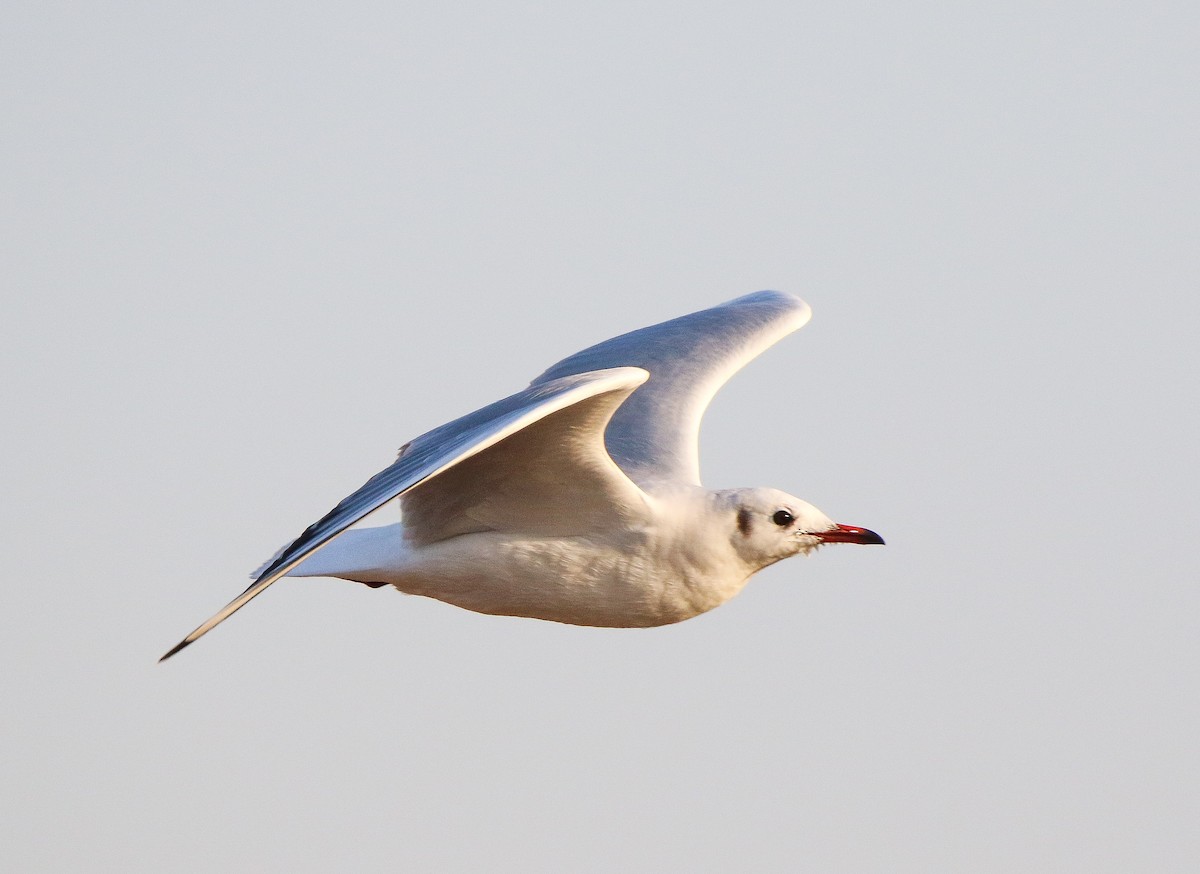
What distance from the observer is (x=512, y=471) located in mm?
8312

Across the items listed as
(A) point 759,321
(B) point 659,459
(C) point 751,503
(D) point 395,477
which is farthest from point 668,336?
(D) point 395,477

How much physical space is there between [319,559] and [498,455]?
1376 millimetres

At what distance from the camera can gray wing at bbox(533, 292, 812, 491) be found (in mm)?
10000

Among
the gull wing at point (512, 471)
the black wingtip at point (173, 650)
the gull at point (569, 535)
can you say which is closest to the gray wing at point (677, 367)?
the gull at point (569, 535)

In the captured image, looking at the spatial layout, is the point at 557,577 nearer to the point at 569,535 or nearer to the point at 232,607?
the point at 569,535

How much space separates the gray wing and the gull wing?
84cm

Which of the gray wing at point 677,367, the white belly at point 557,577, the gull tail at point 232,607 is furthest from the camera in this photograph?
the gray wing at point 677,367

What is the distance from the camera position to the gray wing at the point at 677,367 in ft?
32.8

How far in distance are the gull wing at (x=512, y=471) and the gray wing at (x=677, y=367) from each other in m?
0.84

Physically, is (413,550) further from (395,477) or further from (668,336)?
(668,336)

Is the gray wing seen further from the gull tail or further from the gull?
the gull tail

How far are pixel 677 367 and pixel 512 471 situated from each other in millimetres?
2990

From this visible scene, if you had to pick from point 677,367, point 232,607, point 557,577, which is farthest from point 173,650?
point 677,367

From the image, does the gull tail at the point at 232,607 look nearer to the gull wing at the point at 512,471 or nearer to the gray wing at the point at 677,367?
the gull wing at the point at 512,471
